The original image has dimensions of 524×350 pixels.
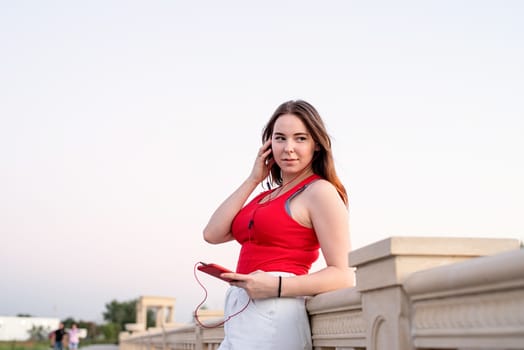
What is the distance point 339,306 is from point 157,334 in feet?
27.7

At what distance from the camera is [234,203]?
323cm

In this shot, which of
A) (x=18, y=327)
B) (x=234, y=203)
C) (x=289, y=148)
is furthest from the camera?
(x=18, y=327)

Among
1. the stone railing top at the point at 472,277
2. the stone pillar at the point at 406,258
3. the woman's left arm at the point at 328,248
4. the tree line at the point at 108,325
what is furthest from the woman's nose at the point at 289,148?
the tree line at the point at 108,325

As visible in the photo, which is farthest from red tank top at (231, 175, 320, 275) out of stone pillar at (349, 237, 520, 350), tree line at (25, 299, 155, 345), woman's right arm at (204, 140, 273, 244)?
tree line at (25, 299, 155, 345)

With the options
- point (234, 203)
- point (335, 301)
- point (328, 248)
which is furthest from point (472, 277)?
point (234, 203)

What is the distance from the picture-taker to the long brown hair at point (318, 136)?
9.96ft

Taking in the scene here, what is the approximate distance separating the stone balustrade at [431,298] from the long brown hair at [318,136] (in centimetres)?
59

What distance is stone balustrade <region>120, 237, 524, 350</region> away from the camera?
140 cm

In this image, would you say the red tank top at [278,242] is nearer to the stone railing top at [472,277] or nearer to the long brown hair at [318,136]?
the long brown hair at [318,136]

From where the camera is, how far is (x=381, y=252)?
6.37 ft

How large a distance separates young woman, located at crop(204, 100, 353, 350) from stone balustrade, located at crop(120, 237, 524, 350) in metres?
0.17

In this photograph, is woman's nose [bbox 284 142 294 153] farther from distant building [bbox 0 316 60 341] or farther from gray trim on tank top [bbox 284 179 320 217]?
distant building [bbox 0 316 60 341]

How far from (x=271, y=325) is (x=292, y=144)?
776 millimetres

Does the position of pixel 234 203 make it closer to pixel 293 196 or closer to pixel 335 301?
pixel 293 196
